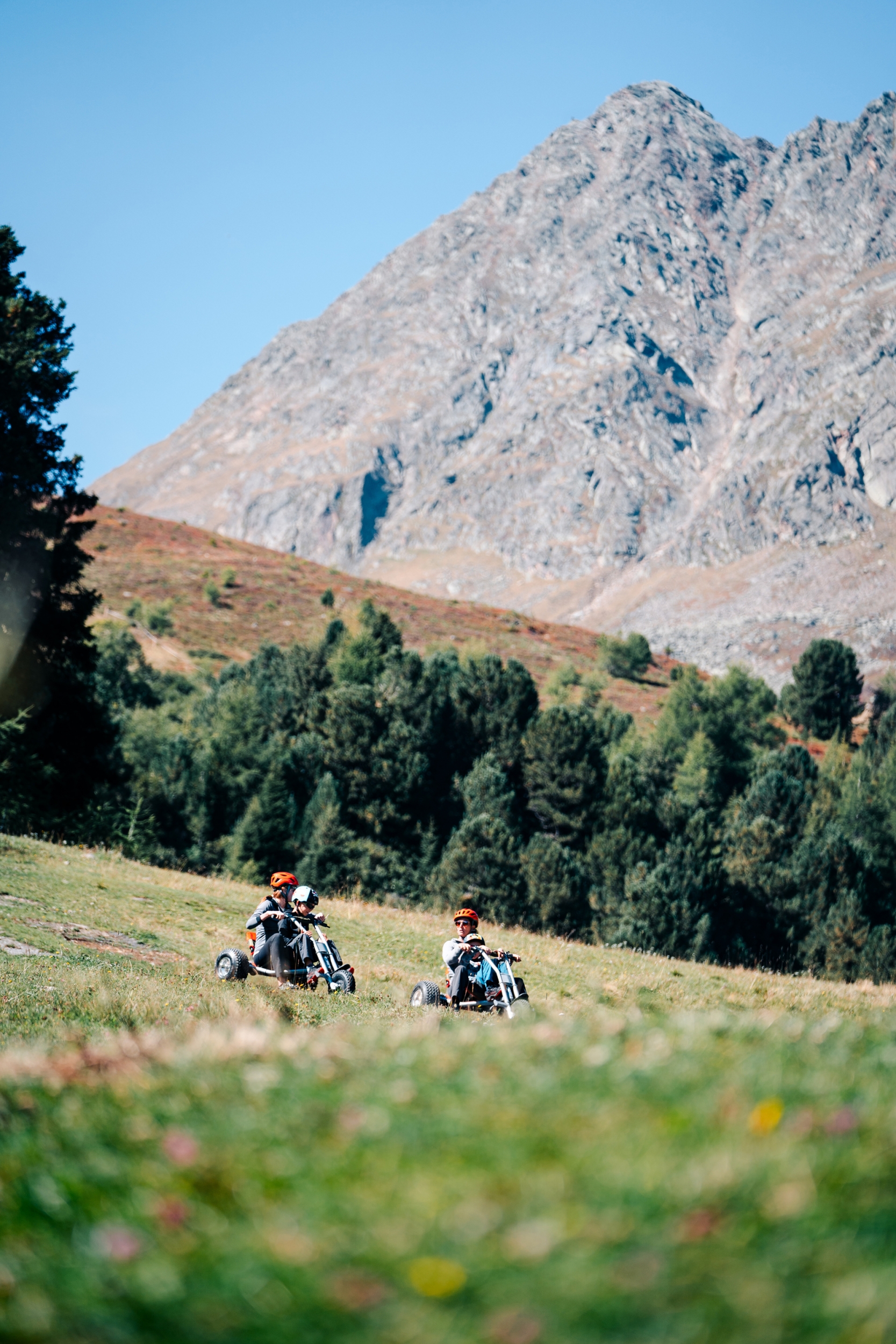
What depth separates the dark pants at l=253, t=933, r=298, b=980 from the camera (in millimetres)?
14219

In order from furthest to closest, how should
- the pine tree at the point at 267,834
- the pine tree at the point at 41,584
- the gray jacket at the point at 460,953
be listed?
the pine tree at the point at 267,834
the pine tree at the point at 41,584
the gray jacket at the point at 460,953

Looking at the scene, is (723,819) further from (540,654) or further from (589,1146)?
(589,1146)

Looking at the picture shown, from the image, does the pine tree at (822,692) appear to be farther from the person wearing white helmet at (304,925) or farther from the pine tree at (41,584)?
the person wearing white helmet at (304,925)

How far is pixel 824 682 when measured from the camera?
98312mm

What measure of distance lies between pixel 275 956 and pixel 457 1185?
11479 mm

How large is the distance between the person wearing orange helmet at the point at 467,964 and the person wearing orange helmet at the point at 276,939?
7.37ft

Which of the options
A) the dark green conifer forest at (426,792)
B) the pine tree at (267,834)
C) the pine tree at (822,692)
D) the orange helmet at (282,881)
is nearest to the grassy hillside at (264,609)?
the pine tree at (822,692)

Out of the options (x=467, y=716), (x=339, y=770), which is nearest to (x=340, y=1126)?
(x=339, y=770)

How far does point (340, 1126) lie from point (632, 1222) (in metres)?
1.15

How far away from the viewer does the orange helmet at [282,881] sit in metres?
14.6

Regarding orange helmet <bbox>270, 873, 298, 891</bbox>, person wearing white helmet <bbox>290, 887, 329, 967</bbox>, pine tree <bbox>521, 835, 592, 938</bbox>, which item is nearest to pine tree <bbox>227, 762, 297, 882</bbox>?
pine tree <bbox>521, 835, 592, 938</bbox>

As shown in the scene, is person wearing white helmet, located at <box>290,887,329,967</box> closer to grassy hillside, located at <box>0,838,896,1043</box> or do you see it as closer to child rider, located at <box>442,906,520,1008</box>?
grassy hillside, located at <box>0,838,896,1043</box>

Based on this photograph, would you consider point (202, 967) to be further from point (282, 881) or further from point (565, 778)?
point (565, 778)

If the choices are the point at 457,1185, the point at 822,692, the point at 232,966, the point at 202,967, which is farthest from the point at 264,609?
the point at 457,1185
